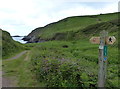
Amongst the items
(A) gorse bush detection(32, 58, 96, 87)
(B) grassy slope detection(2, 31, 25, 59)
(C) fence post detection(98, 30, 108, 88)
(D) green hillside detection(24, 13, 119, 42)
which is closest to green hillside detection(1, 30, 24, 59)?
(B) grassy slope detection(2, 31, 25, 59)

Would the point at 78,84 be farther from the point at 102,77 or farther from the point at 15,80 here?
the point at 15,80

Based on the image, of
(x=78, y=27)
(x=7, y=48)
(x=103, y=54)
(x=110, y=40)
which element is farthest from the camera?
(x=78, y=27)

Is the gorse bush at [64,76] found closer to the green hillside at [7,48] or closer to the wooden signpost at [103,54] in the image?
the wooden signpost at [103,54]

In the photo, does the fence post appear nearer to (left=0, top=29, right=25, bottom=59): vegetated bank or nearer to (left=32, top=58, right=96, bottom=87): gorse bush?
(left=32, top=58, right=96, bottom=87): gorse bush

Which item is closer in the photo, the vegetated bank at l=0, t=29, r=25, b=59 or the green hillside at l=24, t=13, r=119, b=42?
the vegetated bank at l=0, t=29, r=25, b=59

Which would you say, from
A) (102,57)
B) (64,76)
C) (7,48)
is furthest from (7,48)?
(102,57)

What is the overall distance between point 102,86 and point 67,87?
8.37 ft

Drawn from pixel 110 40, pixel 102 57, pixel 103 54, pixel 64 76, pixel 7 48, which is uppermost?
pixel 110 40

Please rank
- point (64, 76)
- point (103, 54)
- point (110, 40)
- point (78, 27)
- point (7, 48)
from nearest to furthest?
1. point (110, 40)
2. point (103, 54)
3. point (64, 76)
4. point (7, 48)
5. point (78, 27)

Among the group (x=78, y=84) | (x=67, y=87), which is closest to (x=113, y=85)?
(x=78, y=84)

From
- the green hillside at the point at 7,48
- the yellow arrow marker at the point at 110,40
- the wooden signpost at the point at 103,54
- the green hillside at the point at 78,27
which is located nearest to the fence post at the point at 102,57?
the wooden signpost at the point at 103,54

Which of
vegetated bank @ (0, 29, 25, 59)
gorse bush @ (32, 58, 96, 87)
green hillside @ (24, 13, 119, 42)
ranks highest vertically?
green hillside @ (24, 13, 119, 42)

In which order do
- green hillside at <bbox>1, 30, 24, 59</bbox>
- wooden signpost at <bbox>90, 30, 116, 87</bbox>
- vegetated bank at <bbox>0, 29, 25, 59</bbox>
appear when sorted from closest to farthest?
wooden signpost at <bbox>90, 30, 116, 87</bbox>
vegetated bank at <bbox>0, 29, 25, 59</bbox>
green hillside at <bbox>1, 30, 24, 59</bbox>

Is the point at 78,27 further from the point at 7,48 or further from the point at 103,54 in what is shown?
the point at 103,54
